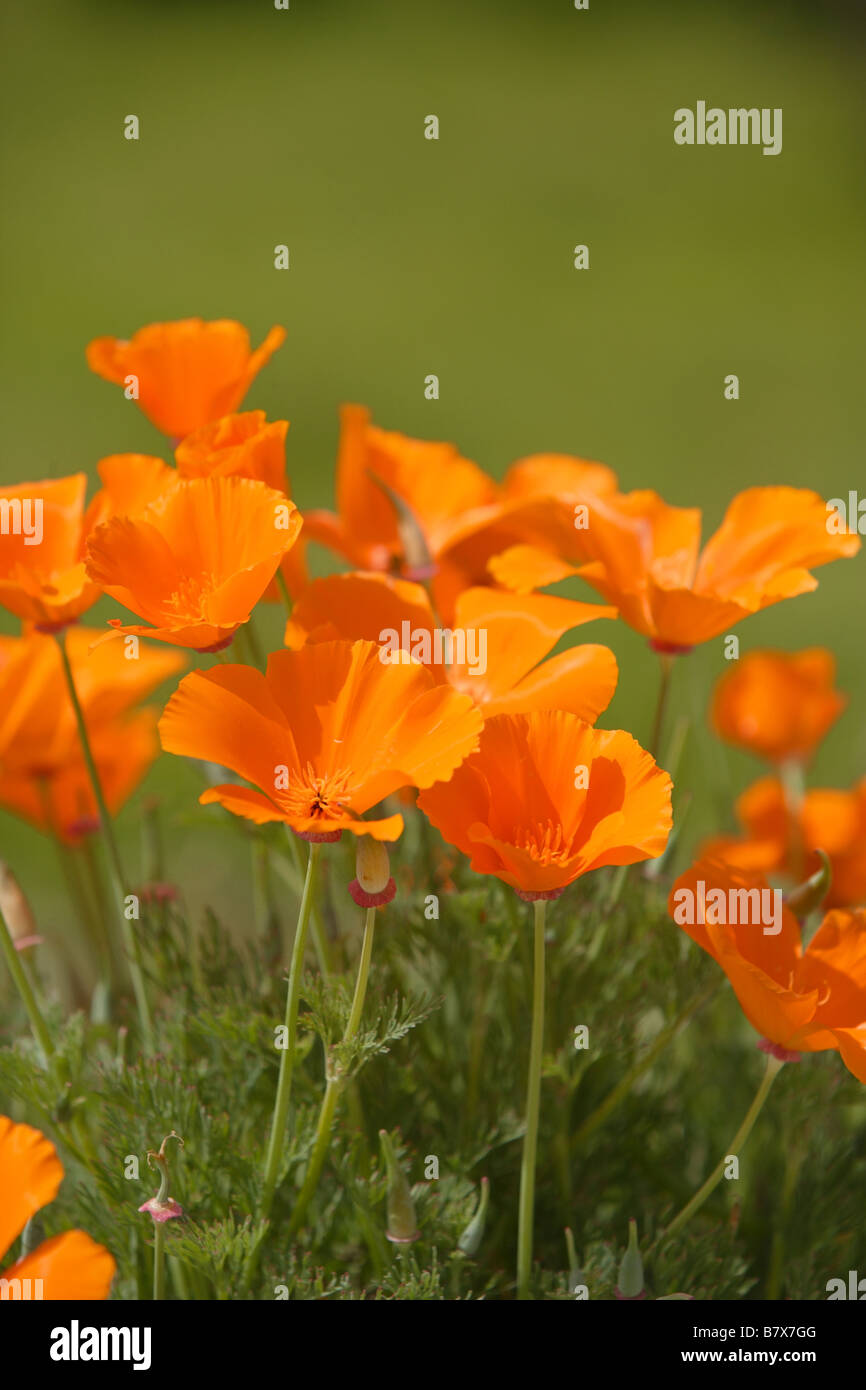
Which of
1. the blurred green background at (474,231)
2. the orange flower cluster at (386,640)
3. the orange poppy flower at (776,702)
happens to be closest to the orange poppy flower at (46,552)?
the orange flower cluster at (386,640)

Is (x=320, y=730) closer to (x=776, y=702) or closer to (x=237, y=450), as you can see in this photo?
(x=237, y=450)

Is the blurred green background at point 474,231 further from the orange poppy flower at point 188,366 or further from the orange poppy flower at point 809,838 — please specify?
the orange poppy flower at point 188,366

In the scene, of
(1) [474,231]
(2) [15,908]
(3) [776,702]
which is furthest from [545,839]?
(1) [474,231]

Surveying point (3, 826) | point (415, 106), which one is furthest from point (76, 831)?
point (415, 106)

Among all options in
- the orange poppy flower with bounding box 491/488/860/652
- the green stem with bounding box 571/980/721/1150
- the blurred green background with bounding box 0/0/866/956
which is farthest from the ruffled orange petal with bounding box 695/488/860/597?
the blurred green background with bounding box 0/0/866/956

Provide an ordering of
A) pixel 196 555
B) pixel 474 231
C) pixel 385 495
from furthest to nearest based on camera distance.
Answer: pixel 474 231 → pixel 385 495 → pixel 196 555

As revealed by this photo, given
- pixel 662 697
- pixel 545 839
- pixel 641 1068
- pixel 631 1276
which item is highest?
pixel 662 697

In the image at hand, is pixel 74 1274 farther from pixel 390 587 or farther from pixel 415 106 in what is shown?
pixel 415 106
